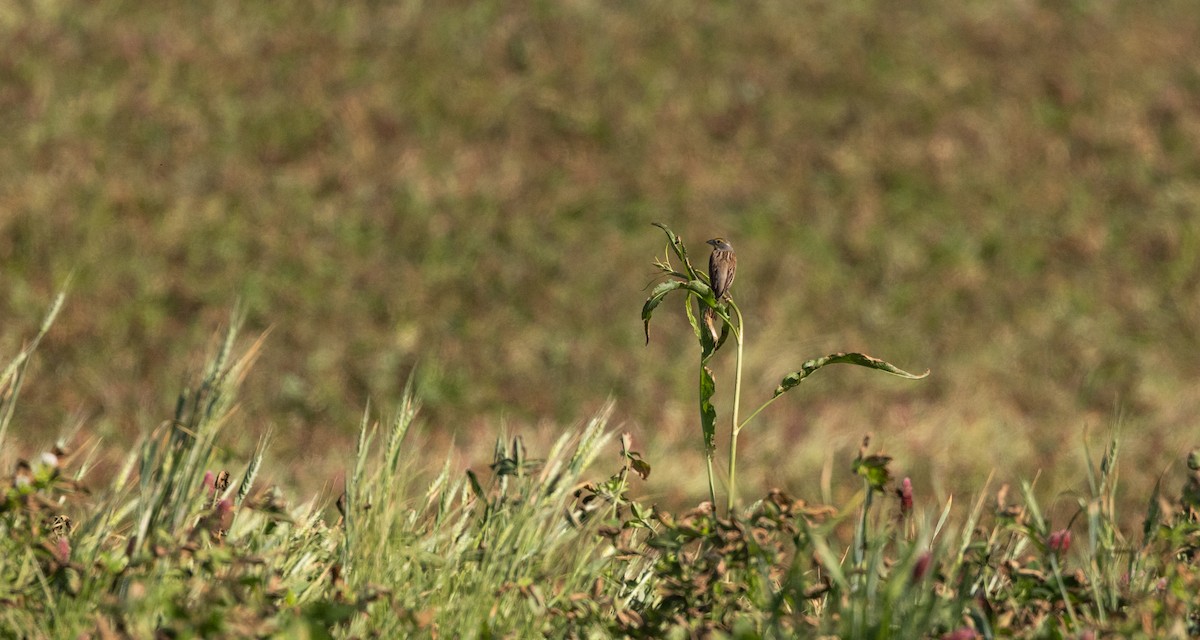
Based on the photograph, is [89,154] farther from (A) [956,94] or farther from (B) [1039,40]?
(B) [1039,40]

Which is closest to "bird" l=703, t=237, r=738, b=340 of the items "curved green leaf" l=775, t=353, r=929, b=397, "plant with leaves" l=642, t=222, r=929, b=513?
"plant with leaves" l=642, t=222, r=929, b=513

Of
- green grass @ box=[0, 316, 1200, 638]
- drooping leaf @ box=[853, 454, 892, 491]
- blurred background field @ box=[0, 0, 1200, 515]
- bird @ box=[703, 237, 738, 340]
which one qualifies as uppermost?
blurred background field @ box=[0, 0, 1200, 515]

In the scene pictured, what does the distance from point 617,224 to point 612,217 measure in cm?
7

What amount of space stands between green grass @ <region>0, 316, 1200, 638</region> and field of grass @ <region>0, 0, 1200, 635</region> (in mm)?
3069

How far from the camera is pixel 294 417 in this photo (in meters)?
5.81

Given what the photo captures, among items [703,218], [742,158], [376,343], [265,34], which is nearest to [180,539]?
[376,343]

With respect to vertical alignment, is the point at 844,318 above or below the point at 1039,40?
below

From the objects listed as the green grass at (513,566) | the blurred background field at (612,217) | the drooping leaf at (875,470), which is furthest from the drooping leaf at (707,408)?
the blurred background field at (612,217)

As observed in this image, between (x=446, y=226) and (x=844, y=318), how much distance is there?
2452mm

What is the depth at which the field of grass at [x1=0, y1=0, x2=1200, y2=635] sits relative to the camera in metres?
5.95

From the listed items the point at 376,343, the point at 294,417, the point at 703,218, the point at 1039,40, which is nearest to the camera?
the point at 294,417

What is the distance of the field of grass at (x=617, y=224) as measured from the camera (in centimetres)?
595

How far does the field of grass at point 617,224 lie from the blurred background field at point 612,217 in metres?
0.02

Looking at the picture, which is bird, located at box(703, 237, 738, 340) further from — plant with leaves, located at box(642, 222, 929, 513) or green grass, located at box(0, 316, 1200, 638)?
green grass, located at box(0, 316, 1200, 638)
